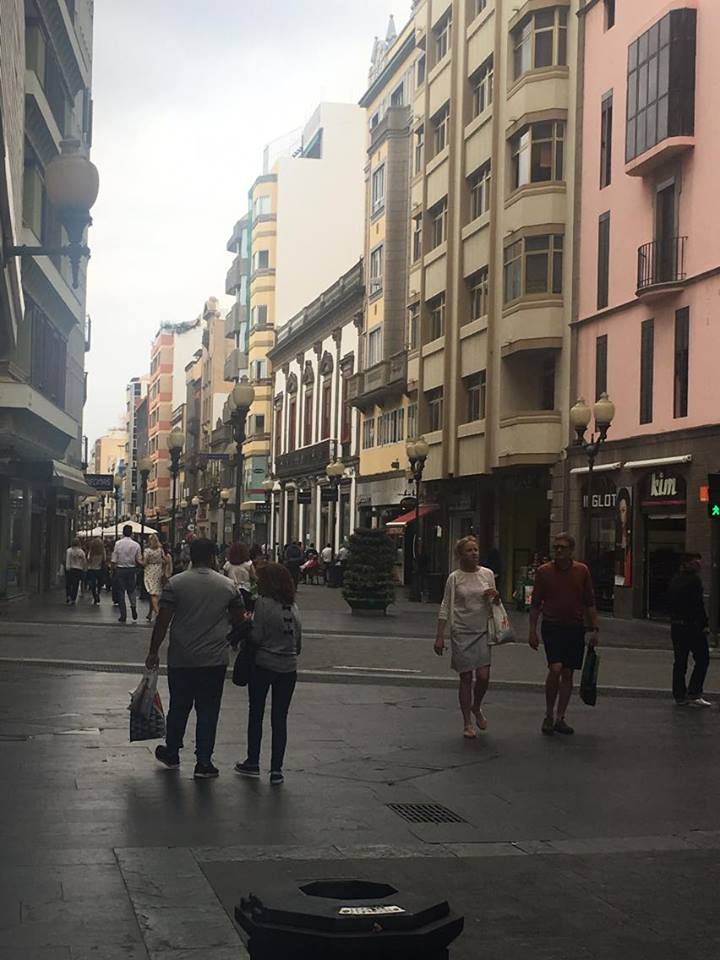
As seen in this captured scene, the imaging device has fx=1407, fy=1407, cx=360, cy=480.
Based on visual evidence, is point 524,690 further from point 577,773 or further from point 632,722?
point 577,773

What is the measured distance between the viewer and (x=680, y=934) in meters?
6.15

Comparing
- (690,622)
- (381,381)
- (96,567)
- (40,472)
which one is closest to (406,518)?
(381,381)

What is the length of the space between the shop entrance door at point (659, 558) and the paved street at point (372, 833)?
1851 centimetres

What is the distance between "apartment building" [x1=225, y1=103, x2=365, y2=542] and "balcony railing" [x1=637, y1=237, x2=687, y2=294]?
5571 cm

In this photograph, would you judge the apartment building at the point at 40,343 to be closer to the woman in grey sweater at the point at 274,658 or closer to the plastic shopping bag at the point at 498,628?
the plastic shopping bag at the point at 498,628

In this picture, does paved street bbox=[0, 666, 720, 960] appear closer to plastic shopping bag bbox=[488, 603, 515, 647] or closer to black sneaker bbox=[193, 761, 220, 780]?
black sneaker bbox=[193, 761, 220, 780]

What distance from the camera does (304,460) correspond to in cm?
7344

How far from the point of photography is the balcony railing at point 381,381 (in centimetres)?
5316

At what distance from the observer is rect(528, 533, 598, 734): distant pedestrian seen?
13.1 m

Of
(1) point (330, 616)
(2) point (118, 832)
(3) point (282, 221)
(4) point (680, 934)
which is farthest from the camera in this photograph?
(3) point (282, 221)

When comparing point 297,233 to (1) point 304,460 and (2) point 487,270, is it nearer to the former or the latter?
(1) point 304,460

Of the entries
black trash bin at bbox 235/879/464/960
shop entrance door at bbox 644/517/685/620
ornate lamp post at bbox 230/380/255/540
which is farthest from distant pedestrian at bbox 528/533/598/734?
shop entrance door at bbox 644/517/685/620

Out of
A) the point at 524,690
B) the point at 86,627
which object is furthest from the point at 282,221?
the point at 524,690

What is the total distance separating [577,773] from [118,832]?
4161mm
